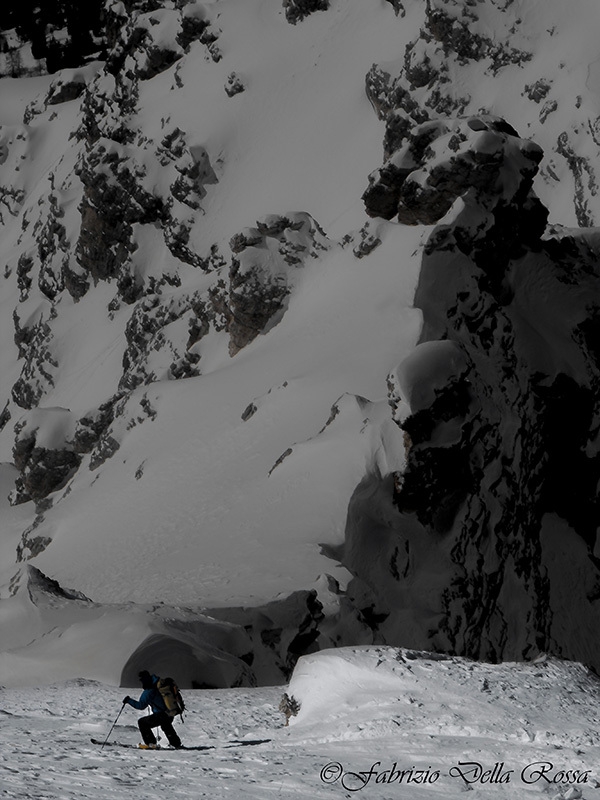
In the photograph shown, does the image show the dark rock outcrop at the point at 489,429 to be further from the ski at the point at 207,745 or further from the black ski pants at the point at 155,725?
the black ski pants at the point at 155,725

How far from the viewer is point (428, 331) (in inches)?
1118

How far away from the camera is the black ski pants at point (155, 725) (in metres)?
9.62

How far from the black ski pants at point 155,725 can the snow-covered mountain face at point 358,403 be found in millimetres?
5037

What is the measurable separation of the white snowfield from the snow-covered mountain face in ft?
13.1

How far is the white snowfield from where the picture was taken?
27.3 ft

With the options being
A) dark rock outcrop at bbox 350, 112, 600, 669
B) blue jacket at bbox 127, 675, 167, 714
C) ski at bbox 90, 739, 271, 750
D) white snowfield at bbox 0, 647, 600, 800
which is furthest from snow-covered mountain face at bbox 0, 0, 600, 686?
blue jacket at bbox 127, 675, 167, 714

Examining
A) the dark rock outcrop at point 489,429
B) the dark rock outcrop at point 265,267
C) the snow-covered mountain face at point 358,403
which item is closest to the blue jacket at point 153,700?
the snow-covered mountain face at point 358,403

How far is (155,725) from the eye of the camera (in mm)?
9688

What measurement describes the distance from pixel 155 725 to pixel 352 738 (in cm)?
162

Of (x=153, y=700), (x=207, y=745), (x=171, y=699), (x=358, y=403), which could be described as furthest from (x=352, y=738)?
(x=358, y=403)

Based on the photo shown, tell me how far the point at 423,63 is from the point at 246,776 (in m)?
44.1

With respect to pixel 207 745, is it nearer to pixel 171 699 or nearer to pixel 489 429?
pixel 171 699

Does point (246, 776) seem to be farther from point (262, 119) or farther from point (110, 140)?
point (110, 140)

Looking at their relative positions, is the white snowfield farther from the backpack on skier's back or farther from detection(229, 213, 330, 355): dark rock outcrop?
detection(229, 213, 330, 355): dark rock outcrop
